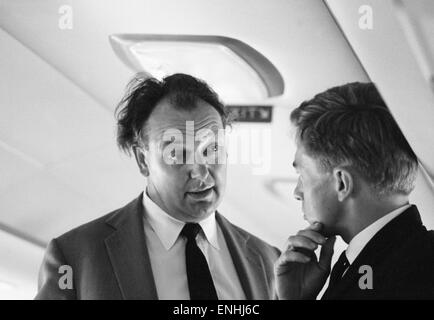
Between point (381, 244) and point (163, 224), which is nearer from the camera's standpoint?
point (381, 244)

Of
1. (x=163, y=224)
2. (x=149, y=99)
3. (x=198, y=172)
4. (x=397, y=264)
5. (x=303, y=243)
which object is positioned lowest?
(x=397, y=264)

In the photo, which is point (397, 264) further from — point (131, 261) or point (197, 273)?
point (131, 261)

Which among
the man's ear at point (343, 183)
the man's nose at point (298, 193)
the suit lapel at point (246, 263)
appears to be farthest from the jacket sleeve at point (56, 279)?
the man's ear at point (343, 183)

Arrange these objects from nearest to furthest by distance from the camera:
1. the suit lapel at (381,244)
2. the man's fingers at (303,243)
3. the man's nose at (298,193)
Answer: the suit lapel at (381,244) → the man's fingers at (303,243) → the man's nose at (298,193)

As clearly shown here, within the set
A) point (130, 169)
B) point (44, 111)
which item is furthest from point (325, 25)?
point (44, 111)

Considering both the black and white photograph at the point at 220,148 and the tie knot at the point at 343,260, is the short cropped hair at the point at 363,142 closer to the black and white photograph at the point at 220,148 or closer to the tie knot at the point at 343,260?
the black and white photograph at the point at 220,148

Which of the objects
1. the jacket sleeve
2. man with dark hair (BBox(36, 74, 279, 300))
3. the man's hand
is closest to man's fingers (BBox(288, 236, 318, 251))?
the man's hand

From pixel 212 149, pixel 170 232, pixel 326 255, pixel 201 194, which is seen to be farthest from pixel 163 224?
pixel 326 255

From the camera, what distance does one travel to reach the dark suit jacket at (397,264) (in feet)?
6.75

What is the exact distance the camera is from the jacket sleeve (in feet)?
7.06

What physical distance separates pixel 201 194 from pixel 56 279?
18.8 inches

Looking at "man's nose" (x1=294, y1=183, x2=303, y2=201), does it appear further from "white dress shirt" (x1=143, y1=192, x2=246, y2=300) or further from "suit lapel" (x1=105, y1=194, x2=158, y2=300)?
"suit lapel" (x1=105, y1=194, x2=158, y2=300)

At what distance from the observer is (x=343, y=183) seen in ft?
7.12

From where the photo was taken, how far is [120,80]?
237cm
